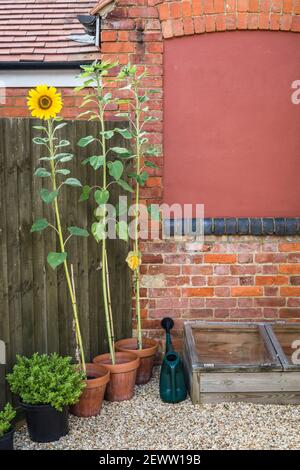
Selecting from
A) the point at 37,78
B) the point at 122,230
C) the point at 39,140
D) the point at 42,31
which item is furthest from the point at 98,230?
the point at 42,31

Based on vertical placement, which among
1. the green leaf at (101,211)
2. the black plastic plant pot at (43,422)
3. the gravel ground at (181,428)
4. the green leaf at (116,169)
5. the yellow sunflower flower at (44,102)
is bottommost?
the gravel ground at (181,428)

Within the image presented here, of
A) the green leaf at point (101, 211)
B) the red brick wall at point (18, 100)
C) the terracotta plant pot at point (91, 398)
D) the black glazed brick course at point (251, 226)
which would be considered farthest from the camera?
the red brick wall at point (18, 100)

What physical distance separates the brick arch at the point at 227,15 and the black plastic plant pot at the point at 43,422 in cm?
309

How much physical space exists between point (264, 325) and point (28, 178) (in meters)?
2.23

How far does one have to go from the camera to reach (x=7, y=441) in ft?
10.6

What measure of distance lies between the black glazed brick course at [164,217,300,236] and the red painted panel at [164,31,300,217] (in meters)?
0.08

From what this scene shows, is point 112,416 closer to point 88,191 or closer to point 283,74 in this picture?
point 88,191

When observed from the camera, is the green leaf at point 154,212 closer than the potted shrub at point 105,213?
No

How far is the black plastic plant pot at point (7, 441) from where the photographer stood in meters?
3.18

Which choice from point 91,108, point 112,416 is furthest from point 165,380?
point 91,108

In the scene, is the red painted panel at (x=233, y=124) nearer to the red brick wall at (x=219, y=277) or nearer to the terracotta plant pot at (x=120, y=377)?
the red brick wall at (x=219, y=277)

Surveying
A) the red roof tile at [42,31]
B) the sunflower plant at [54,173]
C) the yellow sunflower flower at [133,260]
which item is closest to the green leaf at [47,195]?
the sunflower plant at [54,173]

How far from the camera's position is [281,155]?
15.8 feet

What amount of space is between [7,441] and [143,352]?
1.49 meters
